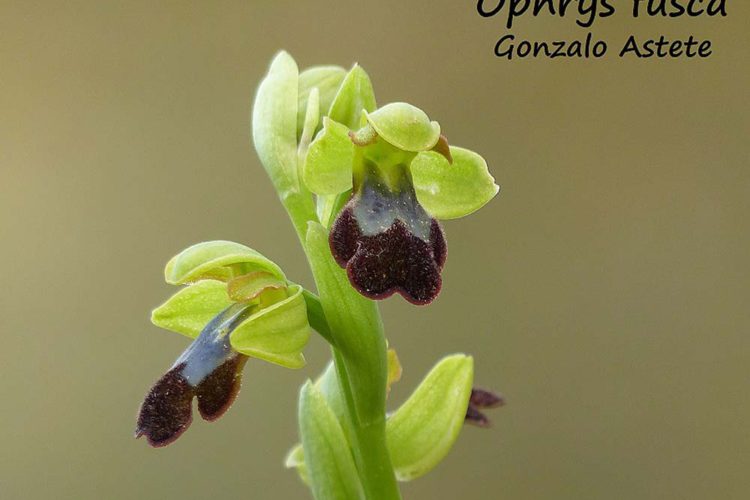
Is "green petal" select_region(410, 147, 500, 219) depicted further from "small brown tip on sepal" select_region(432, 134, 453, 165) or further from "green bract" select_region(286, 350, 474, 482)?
"green bract" select_region(286, 350, 474, 482)

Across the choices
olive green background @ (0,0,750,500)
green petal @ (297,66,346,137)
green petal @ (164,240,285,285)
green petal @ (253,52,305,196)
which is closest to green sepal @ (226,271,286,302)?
green petal @ (164,240,285,285)

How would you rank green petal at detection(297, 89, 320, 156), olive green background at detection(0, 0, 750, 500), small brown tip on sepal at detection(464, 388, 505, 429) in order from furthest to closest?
olive green background at detection(0, 0, 750, 500)
small brown tip on sepal at detection(464, 388, 505, 429)
green petal at detection(297, 89, 320, 156)

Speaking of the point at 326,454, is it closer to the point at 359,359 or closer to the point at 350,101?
the point at 359,359

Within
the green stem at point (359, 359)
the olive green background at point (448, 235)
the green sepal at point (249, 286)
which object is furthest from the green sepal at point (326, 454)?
the olive green background at point (448, 235)

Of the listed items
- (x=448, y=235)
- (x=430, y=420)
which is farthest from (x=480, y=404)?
(x=448, y=235)

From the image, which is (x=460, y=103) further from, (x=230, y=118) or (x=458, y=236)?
(x=230, y=118)

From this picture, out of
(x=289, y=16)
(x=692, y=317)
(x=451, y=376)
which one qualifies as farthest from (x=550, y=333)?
(x=451, y=376)

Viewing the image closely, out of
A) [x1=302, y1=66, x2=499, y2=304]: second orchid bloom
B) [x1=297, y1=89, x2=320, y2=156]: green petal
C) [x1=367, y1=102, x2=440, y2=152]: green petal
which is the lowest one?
[x1=302, y1=66, x2=499, y2=304]: second orchid bloom
